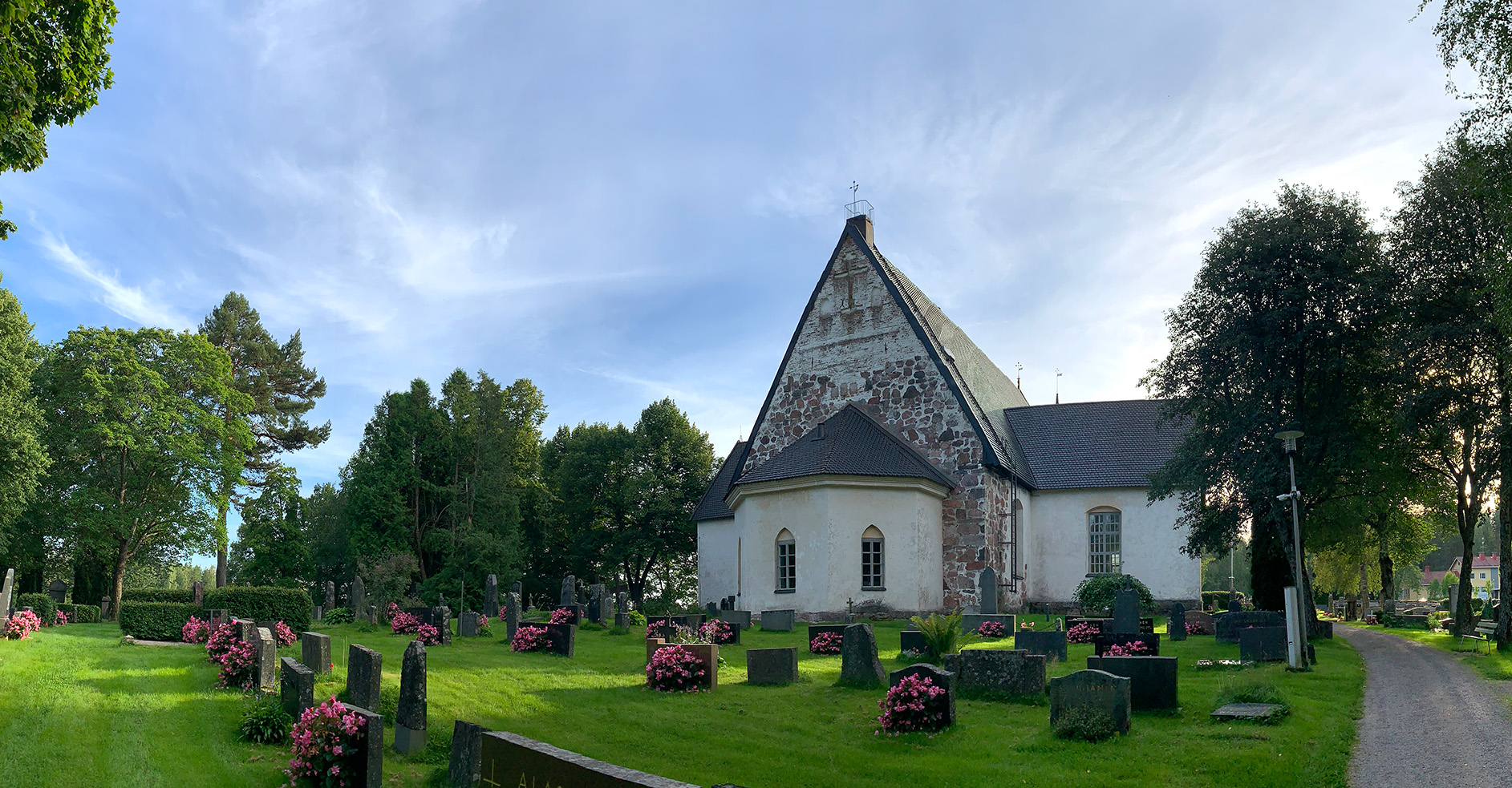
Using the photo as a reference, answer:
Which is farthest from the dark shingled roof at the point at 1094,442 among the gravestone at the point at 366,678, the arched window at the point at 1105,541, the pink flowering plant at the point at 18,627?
the pink flowering plant at the point at 18,627

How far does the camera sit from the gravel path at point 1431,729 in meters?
8.45

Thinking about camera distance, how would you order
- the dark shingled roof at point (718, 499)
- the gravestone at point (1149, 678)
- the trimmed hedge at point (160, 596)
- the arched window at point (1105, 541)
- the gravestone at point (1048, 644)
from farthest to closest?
1. the dark shingled roof at point (718, 499)
2. the trimmed hedge at point (160, 596)
3. the arched window at point (1105, 541)
4. the gravestone at point (1048, 644)
5. the gravestone at point (1149, 678)

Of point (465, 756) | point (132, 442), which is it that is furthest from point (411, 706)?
point (132, 442)

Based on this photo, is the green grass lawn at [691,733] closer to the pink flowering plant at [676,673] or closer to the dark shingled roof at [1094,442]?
the pink flowering plant at [676,673]

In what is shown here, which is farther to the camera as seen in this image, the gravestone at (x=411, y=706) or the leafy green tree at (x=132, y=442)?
the leafy green tree at (x=132, y=442)

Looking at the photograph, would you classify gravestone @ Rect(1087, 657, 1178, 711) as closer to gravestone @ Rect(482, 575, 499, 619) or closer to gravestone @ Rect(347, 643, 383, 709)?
gravestone @ Rect(347, 643, 383, 709)

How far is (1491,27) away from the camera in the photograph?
1391cm

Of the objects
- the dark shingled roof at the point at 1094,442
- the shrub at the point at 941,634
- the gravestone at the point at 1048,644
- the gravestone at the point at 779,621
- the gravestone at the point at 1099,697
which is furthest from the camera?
the dark shingled roof at the point at 1094,442

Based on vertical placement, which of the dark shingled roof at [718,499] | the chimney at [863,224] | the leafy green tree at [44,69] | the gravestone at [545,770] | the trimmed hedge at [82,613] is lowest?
the trimmed hedge at [82,613]

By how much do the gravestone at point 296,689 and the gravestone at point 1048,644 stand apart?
11.1 m

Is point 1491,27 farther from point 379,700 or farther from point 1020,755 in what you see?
point 379,700

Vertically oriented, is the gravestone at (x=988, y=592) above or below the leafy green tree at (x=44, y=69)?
below

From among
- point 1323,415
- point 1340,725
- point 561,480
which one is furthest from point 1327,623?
point 561,480

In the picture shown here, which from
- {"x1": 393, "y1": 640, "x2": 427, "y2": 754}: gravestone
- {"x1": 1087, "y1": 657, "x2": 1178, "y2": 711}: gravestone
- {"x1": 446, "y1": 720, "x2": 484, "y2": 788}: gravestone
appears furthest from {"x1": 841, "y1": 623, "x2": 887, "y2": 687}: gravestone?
{"x1": 446, "y1": 720, "x2": 484, "y2": 788}: gravestone
